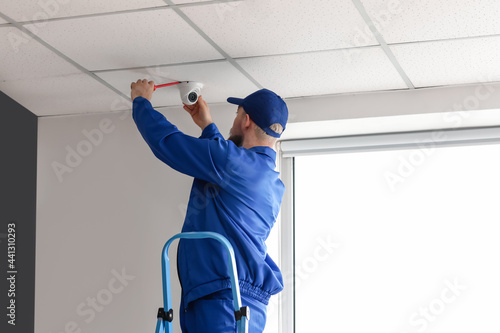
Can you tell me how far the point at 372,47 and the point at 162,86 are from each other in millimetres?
912

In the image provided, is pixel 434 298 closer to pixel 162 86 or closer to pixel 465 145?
pixel 465 145

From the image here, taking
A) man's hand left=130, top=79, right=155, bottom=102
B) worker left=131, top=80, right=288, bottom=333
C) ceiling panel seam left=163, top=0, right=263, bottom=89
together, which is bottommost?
worker left=131, top=80, right=288, bottom=333

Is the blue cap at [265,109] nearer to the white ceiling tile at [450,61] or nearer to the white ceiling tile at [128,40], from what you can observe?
the white ceiling tile at [128,40]

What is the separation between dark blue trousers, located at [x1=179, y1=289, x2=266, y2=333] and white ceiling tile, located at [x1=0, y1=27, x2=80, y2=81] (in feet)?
3.84

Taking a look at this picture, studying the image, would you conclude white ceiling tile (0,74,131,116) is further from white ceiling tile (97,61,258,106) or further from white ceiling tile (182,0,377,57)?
white ceiling tile (182,0,377,57)

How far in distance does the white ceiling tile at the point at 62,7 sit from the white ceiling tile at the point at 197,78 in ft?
1.70

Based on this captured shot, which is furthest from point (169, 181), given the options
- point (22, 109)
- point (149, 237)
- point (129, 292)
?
point (22, 109)

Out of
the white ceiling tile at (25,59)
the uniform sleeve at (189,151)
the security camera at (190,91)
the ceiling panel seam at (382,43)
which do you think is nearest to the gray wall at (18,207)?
the white ceiling tile at (25,59)

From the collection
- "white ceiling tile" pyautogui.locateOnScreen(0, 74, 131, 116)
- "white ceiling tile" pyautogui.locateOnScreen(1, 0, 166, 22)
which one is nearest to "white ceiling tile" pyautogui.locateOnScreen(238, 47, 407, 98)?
"white ceiling tile" pyautogui.locateOnScreen(1, 0, 166, 22)

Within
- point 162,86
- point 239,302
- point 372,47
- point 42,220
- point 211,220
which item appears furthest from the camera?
point 42,220

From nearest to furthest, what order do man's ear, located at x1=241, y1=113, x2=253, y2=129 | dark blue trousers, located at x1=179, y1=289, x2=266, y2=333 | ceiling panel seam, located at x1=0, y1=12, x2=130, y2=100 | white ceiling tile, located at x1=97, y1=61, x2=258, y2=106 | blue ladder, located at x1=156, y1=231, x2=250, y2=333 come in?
blue ladder, located at x1=156, y1=231, x2=250, y2=333
dark blue trousers, located at x1=179, y1=289, x2=266, y2=333
ceiling panel seam, located at x1=0, y1=12, x2=130, y2=100
man's ear, located at x1=241, y1=113, x2=253, y2=129
white ceiling tile, located at x1=97, y1=61, x2=258, y2=106

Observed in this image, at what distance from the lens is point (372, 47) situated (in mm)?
2660

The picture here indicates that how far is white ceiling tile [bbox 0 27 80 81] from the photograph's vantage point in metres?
2.68

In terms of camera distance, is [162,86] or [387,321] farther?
[387,321]
